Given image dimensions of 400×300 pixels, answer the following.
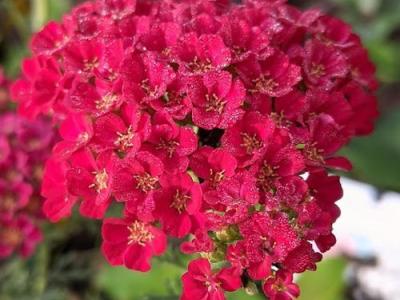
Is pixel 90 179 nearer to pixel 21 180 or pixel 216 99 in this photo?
pixel 216 99

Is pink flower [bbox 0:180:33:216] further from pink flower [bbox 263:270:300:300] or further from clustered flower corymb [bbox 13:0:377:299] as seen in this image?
pink flower [bbox 263:270:300:300]

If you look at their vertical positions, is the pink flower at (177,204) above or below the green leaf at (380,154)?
above

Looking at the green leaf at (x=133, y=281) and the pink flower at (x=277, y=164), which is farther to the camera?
the green leaf at (x=133, y=281)

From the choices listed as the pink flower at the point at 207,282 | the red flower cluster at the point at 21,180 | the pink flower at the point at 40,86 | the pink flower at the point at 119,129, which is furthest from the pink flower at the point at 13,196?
the pink flower at the point at 207,282

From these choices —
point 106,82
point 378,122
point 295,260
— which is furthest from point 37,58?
point 378,122

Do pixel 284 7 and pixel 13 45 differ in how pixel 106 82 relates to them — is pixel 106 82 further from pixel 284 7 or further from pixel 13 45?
pixel 13 45

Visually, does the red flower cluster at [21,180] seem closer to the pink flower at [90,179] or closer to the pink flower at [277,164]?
the pink flower at [90,179]

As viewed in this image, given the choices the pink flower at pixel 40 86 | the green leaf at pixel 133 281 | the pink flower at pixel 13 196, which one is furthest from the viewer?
the green leaf at pixel 133 281

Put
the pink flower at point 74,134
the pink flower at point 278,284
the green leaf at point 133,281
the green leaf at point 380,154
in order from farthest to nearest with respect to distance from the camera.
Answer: the green leaf at point 380,154 < the green leaf at point 133,281 < the pink flower at point 74,134 < the pink flower at point 278,284

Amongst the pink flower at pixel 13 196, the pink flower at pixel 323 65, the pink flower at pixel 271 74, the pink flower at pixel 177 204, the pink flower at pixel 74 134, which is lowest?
the pink flower at pixel 13 196
